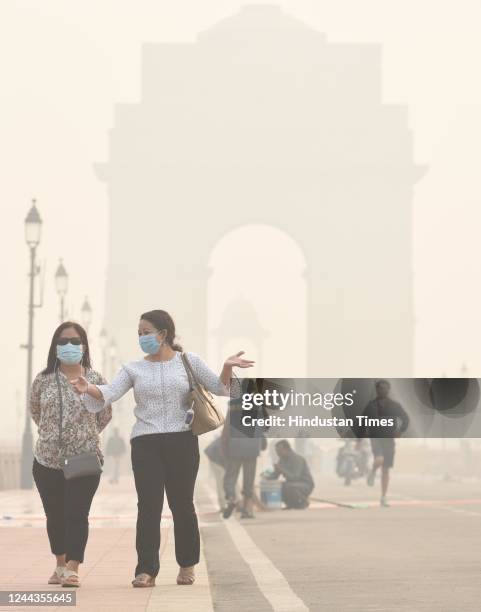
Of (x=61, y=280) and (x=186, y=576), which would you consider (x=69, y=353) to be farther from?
(x=61, y=280)

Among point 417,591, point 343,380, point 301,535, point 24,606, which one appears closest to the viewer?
point 24,606

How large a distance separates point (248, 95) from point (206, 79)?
5.64ft

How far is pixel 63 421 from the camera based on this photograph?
10.2 metres

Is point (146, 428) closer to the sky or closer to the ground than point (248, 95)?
closer to the ground

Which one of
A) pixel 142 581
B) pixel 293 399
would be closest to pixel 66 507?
pixel 142 581

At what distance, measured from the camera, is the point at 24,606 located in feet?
29.8

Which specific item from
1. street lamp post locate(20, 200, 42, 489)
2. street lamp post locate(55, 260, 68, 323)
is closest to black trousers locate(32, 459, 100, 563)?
street lamp post locate(20, 200, 42, 489)

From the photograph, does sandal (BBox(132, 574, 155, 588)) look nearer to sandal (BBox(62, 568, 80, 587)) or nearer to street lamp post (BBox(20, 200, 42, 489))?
sandal (BBox(62, 568, 80, 587))

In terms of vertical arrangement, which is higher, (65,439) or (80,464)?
(65,439)

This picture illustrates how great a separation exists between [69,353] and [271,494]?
12.0 meters

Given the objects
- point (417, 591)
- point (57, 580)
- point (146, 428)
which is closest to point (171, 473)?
point (146, 428)

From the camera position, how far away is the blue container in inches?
858

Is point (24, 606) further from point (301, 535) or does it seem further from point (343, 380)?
point (301, 535)

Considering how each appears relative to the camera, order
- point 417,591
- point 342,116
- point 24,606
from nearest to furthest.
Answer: point 24,606 → point 417,591 → point 342,116
